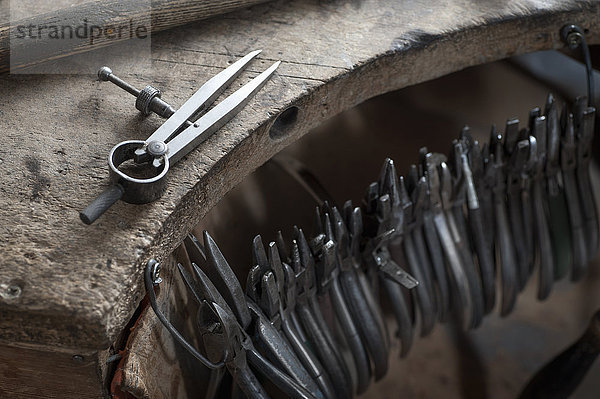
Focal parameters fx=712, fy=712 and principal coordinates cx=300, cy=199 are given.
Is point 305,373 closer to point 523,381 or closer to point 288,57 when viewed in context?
point 288,57

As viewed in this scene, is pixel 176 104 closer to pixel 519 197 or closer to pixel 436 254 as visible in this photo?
pixel 436 254

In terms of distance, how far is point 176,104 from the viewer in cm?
110

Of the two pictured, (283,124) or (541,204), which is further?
(541,204)

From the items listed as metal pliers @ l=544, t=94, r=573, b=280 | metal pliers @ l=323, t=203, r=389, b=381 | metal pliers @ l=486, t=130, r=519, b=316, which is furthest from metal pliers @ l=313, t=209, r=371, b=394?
metal pliers @ l=544, t=94, r=573, b=280

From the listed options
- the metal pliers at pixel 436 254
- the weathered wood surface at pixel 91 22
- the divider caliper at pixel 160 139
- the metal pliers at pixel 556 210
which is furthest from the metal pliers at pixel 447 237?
the weathered wood surface at pixel 91 22

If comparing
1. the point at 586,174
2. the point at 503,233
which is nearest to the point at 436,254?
the point at 503,233

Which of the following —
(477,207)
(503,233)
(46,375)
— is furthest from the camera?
(503,233)

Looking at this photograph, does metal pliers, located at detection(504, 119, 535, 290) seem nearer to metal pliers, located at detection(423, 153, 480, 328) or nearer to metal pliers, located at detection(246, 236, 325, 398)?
metal pliers, located at detection(423, 153, 480, 328)

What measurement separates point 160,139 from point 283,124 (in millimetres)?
252

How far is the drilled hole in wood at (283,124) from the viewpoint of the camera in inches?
45.9

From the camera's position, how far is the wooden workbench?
0.87m

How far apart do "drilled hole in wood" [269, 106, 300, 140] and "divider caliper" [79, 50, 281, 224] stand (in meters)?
0.07

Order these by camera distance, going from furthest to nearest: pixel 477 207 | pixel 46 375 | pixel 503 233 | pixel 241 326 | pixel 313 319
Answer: pixel 503 233, pixel 477 207, pixel 313 319, pixel 241 326, pixel 46 375

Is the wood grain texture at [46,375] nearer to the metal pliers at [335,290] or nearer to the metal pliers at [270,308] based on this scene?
the metal pliers at [270,308]
